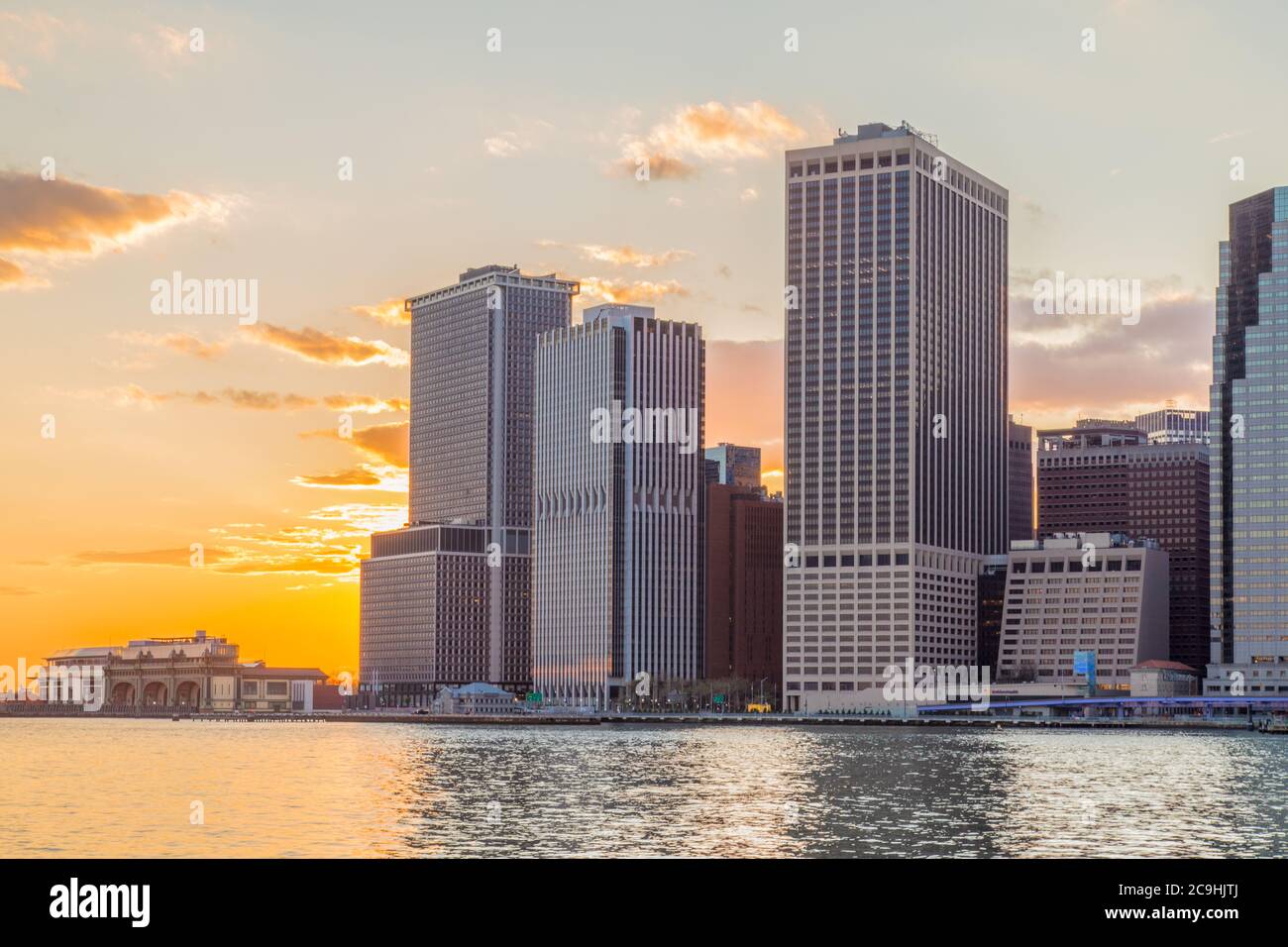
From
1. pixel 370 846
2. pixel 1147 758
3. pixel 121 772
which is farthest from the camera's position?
pixel 1147 758

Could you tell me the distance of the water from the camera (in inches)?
2918

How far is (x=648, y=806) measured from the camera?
95.8 meters

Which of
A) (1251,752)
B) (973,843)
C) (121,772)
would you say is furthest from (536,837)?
(1251,752)

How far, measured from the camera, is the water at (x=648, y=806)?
74125 mm

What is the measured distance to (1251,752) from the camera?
191m
